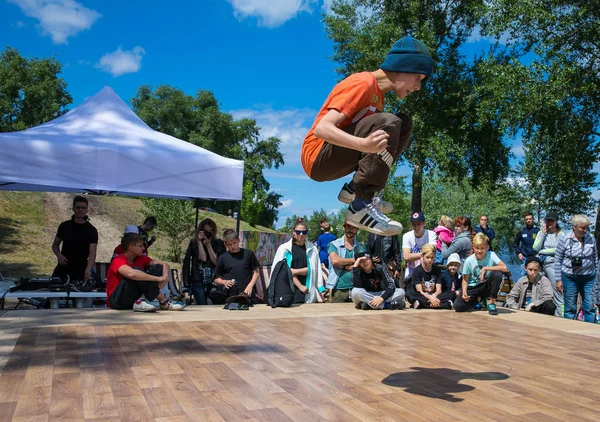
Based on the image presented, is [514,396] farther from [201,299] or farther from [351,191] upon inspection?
[201,299]

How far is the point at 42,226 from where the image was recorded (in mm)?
18281

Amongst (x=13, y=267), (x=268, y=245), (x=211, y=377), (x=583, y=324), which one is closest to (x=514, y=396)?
(x=211, y=377)

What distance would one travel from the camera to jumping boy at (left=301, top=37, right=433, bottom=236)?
2.71 metres

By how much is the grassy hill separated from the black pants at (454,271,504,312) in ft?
37.5

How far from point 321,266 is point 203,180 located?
2.60 metres

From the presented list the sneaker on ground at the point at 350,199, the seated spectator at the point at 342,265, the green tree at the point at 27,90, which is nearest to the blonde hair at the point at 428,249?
the seated spectator at the point at 342,265

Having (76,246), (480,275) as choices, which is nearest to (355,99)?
(480,275)

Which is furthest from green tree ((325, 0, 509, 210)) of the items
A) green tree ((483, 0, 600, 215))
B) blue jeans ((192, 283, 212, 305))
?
blue jeans ((192, 283, 212, 305))

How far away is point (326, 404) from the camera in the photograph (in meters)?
3.03

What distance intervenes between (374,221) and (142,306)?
13.0ft

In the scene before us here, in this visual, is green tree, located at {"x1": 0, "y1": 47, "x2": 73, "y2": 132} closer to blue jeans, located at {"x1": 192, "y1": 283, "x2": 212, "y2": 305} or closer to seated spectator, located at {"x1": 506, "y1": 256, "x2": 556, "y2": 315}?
blue jeans, located at {"x1": 192, "y1": 283, "x2": 212, "y2": 305}

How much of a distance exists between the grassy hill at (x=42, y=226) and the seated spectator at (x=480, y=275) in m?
11.4

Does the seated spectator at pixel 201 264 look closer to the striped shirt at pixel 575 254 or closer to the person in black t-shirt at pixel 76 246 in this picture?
the person in black t-shirt at pixel 76 246

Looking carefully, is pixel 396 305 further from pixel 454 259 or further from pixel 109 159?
pixel 109 159
